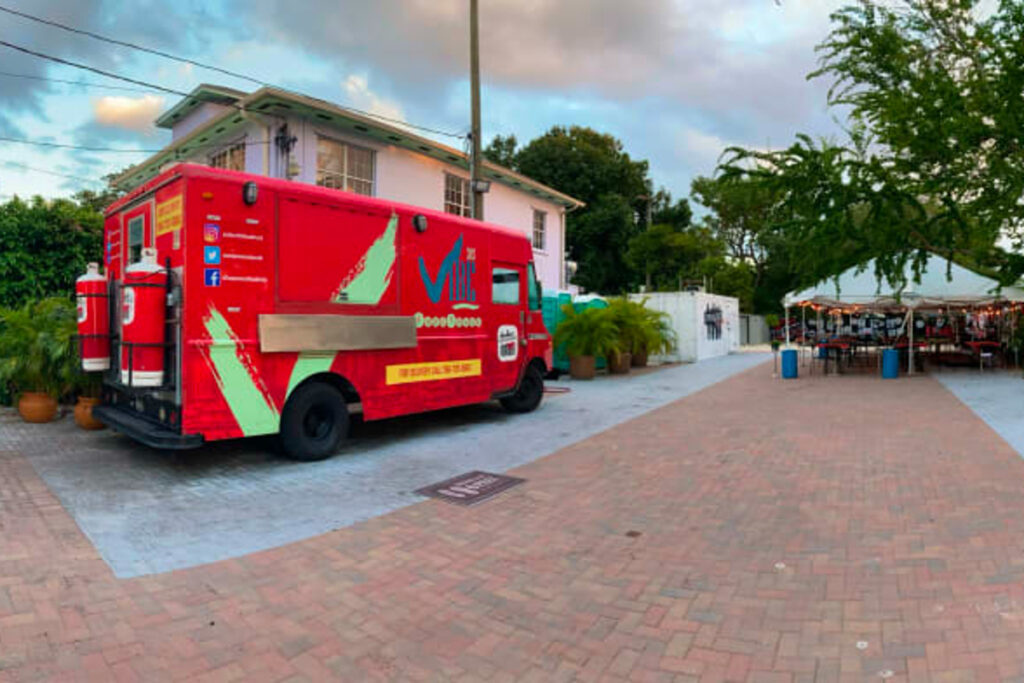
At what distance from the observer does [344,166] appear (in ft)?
43.8

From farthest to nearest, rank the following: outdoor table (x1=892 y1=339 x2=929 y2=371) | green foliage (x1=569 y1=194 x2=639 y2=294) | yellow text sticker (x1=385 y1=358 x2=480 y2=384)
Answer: green foliage (x1=569 y1=194 x2=639 y2=294)
outdoor table (x1=892 y1=339 x2=929 y2=371)
yellow text sticker (x1=385 y1=358 x2=480 y2=384)

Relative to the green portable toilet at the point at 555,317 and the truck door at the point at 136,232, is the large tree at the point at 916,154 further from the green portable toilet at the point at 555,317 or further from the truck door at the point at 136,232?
the truck door at the point at 136,232

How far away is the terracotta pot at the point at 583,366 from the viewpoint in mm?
15438

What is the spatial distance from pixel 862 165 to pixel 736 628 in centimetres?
1125

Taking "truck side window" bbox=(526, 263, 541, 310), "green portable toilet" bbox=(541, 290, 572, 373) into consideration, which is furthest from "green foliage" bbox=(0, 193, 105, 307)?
"green portable toilet" bbox=(541, 290, 572, 373)

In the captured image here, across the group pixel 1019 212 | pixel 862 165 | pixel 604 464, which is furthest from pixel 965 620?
pixel 1019 212

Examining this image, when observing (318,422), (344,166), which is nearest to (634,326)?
(344,166)

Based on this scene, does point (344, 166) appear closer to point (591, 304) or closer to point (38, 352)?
point (38, 352)

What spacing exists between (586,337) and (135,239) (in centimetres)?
1064

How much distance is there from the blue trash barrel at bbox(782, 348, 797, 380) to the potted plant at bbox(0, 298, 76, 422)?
51.0 feet

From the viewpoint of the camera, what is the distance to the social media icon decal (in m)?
5.46

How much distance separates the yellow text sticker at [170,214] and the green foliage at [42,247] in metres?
7.31

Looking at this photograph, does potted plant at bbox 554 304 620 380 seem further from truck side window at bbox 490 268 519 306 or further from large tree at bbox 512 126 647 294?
large tree at bbox 512 126 647 294

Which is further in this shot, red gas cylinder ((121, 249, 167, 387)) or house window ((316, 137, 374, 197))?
house window ((316, 137, 374, 197))
